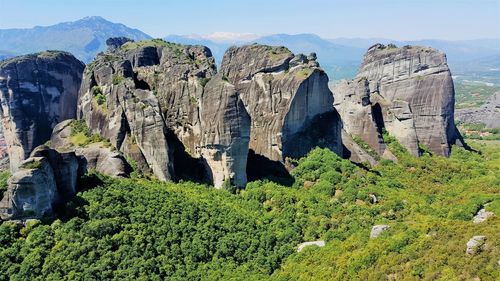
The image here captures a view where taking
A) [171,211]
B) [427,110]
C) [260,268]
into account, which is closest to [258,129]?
[171,211]

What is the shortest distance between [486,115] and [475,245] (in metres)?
106

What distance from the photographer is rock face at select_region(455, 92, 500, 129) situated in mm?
112875

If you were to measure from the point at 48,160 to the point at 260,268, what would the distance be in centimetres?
1746

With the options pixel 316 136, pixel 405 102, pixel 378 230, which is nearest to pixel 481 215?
pixel 378 230

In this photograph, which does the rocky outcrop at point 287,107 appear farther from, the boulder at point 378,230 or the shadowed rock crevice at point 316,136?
the boulder at point 378,230

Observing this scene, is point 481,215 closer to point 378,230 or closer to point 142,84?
point 378,230

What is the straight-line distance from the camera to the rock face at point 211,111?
4716 centimetres

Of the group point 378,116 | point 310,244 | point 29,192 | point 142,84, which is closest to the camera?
point 29,192

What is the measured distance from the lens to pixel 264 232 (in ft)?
133

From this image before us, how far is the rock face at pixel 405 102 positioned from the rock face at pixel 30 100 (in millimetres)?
36449

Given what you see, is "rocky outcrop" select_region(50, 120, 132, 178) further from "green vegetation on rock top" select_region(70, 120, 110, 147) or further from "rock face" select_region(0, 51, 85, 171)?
"rock face" select_region(0, 51, 85, 171)

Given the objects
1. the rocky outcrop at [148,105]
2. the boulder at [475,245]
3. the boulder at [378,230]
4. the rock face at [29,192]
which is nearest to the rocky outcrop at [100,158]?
the rocky outcrop at [148,105]

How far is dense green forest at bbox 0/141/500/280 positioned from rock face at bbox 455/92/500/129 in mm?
68310

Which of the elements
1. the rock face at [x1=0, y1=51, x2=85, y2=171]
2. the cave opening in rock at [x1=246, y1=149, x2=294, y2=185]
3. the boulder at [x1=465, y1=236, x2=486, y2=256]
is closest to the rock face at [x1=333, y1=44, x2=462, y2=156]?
the cave opening in rock at [x1=246, y1=149, x2=294, y2=185]
